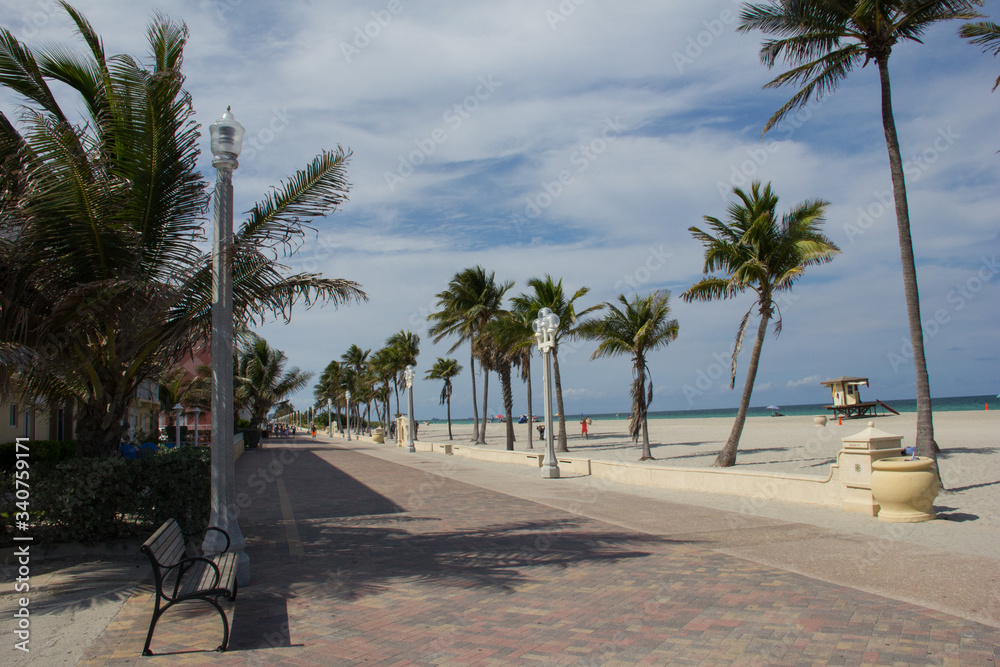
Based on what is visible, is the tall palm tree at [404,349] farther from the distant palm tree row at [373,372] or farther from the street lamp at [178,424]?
the street lamp at [178,424]

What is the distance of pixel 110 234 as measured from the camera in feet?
23.7

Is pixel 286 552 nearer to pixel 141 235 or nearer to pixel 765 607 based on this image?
pixel 141 235

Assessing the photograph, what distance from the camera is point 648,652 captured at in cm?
455

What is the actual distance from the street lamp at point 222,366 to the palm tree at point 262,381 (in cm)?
3702

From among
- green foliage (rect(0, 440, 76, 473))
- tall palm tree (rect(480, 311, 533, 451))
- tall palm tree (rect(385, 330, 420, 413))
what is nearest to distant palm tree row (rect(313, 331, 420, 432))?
tall palm tree (rect(385, 330, 420, 413))

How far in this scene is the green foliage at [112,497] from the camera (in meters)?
6.93

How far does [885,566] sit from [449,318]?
29.9m

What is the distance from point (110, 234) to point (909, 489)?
10.4 meters

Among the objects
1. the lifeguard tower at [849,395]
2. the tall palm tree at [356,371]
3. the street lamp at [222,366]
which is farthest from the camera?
the tall palm tree at [356,371]

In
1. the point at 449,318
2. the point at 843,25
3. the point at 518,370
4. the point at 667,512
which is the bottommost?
the point at 667,512

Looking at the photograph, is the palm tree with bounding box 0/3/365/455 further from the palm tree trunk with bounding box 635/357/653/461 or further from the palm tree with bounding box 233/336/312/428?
the palm tree with bounding box 233/336/312/428

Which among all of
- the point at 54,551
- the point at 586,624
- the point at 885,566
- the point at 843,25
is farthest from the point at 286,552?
the point at 843,25

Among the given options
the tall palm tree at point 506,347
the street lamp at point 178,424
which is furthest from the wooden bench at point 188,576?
the street lamp at point 178,424


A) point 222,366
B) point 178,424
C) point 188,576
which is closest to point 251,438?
point 178,424
